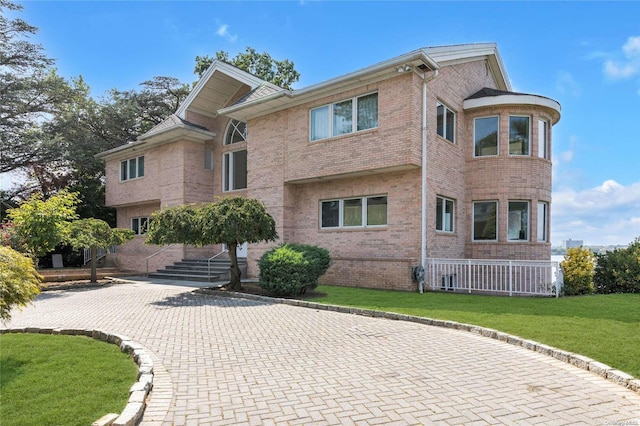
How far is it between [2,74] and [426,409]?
31252 millimetres

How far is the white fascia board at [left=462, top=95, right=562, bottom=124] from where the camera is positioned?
15539 mm

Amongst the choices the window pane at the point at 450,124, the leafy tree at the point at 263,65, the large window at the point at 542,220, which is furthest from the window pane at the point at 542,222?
the leafy tree at the point at 263,65

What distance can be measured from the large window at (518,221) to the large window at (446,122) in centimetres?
350

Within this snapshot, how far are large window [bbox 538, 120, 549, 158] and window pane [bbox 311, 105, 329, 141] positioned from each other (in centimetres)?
827

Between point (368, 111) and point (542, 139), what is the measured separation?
7.29 m

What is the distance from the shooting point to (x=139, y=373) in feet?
16.6

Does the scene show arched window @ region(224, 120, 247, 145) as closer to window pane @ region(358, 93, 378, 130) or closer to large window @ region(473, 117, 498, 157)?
window pane @ region(358, 93, 378, 130)

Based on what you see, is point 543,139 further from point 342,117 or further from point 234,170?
point 234,170

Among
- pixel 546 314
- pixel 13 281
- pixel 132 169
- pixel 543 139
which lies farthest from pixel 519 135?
pixel 132 169

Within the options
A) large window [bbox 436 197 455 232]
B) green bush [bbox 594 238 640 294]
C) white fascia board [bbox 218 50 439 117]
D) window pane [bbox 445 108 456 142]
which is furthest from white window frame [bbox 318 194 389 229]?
green bush [bbox 594 238 640 294]

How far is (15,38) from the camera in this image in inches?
1019

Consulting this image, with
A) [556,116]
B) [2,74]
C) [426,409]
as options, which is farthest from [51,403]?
[2,74]

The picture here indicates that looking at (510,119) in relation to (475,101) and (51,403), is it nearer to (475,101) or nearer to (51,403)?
(475,101)

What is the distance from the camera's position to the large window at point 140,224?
2478 cm
